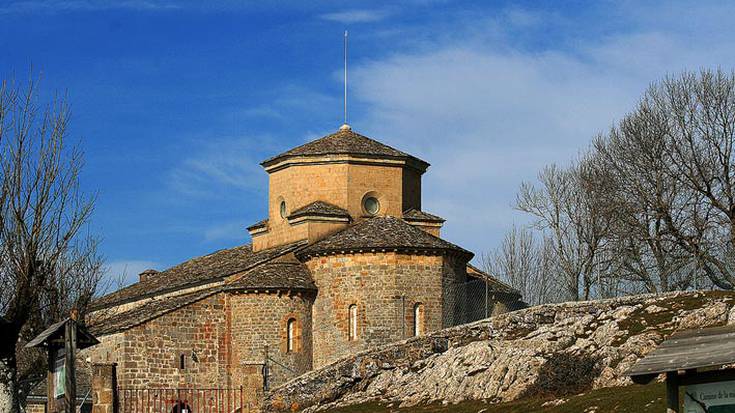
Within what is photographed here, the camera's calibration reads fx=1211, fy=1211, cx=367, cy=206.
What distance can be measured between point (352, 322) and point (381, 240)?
3322 millimetres

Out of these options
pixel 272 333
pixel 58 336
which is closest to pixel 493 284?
pixel 272 333

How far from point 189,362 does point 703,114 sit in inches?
980

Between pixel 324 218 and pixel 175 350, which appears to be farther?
pixel 324 218

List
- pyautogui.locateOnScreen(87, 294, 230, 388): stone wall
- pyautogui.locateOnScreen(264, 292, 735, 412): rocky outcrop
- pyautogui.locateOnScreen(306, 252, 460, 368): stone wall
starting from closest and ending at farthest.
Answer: pyautogui.locateOnScreen(264, 292, 735, 412): rocky outcrop < pyautogui.locateOnScreen(87, 294, 230, 388): stone wall < pyautogui.locateOnScreen(306, 252, 460, 368): stone wall

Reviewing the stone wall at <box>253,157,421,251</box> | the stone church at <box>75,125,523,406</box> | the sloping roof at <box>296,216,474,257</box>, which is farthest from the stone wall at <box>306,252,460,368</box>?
the stone wall at <box>253,157,421,251</box>

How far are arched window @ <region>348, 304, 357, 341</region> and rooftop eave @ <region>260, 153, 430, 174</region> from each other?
765 centimetres

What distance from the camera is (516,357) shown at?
36.3m

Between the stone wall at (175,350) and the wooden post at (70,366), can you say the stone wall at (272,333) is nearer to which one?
the stone wall at (175,350)

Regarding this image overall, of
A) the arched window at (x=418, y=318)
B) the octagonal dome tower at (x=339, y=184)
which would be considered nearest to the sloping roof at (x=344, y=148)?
the octagonal dome tower at (x=339, y=184)

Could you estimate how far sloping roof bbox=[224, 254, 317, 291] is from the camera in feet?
153

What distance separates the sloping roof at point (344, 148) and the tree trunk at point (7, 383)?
2960 centimetres

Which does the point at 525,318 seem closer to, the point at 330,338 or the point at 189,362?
the point at 330,338

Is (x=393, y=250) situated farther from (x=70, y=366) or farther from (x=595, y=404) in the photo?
(x=70, y=366)

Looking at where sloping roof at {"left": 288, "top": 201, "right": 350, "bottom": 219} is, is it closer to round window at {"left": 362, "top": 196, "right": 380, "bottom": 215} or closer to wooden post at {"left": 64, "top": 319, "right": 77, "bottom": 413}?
round window at {"left": 362, "top": 196, "right": 380, "bottom": 215}
